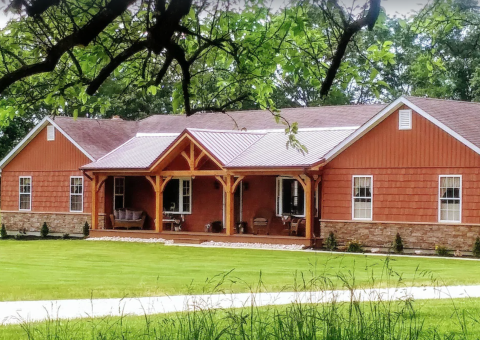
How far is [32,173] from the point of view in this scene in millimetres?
42375

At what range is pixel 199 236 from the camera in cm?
3525

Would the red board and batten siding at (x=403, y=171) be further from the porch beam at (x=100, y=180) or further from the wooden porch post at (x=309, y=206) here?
the porch beam at (x=100, y=180)

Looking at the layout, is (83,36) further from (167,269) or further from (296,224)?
(296,224)

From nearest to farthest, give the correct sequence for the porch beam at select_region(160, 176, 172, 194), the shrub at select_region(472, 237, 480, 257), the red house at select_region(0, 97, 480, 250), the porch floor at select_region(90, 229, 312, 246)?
1. the shrub at select_region(472, 237, 480, 257)
2. the red house at select_region(0, 97, 480, 250)
3. the porch floor at select_region(90, 229, 312, 246)
4. the porch beam at select_region(160, 176, 172, 194)

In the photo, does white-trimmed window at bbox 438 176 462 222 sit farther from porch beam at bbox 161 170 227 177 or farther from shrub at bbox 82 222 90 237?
shrub at bbox 82 222 90 237

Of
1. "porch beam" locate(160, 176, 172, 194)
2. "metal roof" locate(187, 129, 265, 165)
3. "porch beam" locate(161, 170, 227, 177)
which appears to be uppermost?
"metal roof" locate(187, 129, 265, 165)

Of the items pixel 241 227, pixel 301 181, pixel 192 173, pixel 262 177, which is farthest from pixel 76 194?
pixel 301 181

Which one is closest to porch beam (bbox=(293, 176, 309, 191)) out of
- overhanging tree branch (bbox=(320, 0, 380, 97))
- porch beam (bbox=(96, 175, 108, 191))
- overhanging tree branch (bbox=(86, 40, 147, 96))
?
porch beam (bbox=(96, 175, 108, 191))

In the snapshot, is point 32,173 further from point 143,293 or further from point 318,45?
point 318,45

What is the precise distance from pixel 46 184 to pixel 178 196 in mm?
6763

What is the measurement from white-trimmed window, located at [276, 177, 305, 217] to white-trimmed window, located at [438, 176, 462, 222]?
21.1 ft

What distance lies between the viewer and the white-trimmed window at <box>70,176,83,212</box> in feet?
134

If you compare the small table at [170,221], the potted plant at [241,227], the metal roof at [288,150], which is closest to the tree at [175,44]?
the metal roof at [288,150]

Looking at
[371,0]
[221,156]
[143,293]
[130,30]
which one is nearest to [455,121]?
[221,156]
